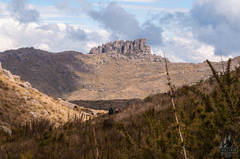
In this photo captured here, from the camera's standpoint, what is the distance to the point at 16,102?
1625cm

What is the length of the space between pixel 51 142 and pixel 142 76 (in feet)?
622

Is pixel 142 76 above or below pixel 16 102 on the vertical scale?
above

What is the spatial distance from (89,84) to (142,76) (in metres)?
65.9

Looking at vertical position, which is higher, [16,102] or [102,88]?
[102,88]

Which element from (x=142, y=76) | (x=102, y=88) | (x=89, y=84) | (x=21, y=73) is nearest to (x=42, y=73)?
(x=21, y=73)

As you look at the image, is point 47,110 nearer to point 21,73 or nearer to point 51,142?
point 51,142

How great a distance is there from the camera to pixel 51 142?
3633 mm

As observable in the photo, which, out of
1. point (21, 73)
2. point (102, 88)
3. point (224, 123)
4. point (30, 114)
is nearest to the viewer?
point (224, 123)

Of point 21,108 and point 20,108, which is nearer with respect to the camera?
point 20,108

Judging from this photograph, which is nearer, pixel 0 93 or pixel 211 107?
pixel 211 107

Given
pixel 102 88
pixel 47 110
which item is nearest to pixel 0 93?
pixel 47 110

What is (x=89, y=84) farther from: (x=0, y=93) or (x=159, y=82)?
(x=0, y=93)

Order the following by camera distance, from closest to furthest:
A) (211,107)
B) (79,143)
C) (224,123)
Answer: (224,123), (211,107), (79,143)

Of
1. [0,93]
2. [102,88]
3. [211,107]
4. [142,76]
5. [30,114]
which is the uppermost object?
[142,76]
